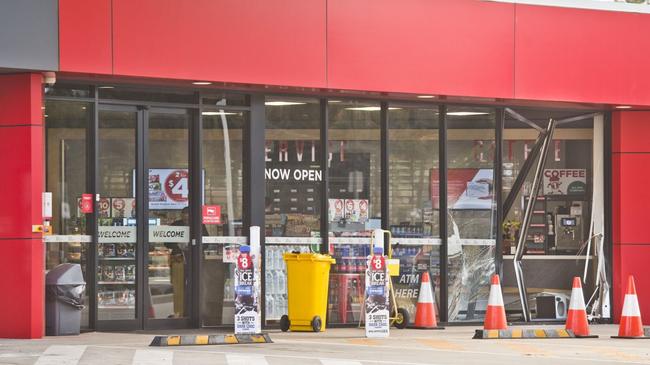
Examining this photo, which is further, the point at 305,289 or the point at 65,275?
the point at 305,289

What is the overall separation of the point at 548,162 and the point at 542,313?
259 centimetres

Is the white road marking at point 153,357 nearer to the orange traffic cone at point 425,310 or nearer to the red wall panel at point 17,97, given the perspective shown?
the red wall panel at point 17,97

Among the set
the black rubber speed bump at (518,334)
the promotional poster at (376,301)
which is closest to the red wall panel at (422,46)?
the promotional poster at (376,301)

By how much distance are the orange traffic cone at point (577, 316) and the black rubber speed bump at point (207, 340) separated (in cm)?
458

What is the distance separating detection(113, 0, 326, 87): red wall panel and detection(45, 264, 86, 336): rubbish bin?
9.28 ft

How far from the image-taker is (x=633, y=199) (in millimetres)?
20969

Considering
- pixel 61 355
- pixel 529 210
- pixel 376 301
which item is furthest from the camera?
pixel 529 210

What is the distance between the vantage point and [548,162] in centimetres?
2186

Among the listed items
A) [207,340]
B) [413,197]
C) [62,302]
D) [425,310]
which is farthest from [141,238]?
[413,197]

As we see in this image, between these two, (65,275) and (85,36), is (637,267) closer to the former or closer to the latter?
(65,275)

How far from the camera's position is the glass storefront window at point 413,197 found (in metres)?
20.0

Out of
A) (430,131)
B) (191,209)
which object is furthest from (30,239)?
(430,131)

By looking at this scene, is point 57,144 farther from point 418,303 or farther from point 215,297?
point 418,303

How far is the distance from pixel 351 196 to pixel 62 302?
16.2 ft
